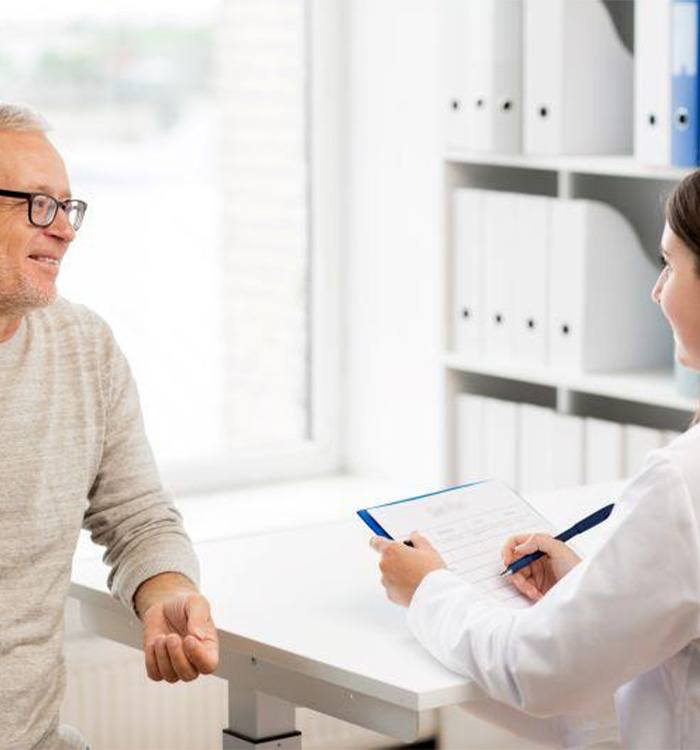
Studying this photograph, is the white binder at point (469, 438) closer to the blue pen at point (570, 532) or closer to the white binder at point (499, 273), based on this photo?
the white binder at point (499, 273)

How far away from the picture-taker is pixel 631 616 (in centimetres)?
171

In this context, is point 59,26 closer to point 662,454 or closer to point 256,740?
point 256,740

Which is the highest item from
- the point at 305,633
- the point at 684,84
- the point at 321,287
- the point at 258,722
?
the point at 684,84

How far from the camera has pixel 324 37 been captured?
3.86 meters

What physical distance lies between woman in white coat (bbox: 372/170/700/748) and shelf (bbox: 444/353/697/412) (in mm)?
1185

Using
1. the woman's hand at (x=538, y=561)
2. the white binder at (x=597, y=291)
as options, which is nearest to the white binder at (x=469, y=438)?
the white binder at (x=597, y=291)

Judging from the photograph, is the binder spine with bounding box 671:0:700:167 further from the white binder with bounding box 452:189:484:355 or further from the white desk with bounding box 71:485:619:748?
the white desk with bounding box 71:485:619:748

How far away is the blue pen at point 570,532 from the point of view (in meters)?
2.01

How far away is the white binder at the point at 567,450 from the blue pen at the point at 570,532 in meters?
1.16

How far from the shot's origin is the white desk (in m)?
1.85

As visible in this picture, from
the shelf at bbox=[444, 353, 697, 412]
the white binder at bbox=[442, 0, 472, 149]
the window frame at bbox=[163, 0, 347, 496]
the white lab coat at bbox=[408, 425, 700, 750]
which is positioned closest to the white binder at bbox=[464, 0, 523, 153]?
the white binder at bbox=[442, 0, 472, 149]

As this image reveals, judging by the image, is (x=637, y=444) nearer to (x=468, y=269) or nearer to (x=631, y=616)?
(x=468, y=269)

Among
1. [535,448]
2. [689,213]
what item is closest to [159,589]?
[689,213]

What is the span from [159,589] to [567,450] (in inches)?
54.4
